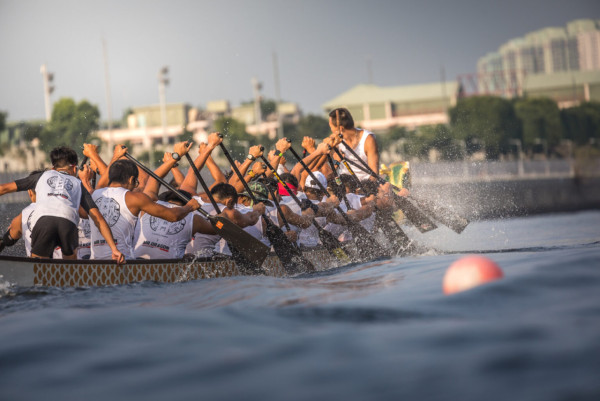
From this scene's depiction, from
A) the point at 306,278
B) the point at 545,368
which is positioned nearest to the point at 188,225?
the point at 306,278

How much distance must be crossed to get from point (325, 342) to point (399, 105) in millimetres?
128090

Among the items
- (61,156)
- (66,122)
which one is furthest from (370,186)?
(66,122)

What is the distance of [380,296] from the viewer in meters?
6.16

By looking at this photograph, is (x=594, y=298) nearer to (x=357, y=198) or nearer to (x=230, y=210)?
(x=230, y=210)

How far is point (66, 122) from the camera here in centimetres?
6656

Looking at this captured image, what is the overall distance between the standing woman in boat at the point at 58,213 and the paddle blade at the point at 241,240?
136cm

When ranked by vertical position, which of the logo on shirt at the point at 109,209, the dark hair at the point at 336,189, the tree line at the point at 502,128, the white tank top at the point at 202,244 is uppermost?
the tree line at the point at 502,128

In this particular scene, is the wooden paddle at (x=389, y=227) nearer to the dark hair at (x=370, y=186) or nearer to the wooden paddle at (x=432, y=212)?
the dark hair at (x=370, y=186)

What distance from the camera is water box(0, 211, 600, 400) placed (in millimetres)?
3896

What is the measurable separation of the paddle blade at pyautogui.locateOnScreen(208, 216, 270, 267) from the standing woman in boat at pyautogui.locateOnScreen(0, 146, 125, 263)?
4.45 ft

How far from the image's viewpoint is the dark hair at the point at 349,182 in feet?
41.4

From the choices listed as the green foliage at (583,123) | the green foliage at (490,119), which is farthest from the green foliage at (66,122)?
the green foliage at (583,123)

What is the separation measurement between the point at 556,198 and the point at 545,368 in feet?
139

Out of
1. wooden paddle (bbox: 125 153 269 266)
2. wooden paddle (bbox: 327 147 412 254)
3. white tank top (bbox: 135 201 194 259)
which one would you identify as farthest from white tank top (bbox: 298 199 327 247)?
white tank top (bbox: 135 201 194 259)
